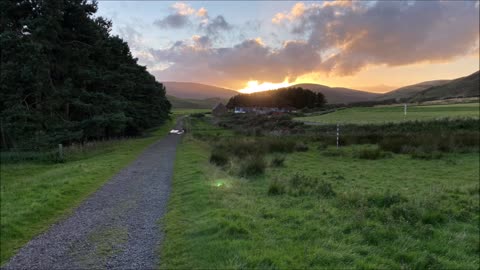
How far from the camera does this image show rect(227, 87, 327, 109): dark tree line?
12569 cm

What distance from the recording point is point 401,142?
82.2ft

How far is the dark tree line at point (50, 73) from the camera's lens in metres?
22.1

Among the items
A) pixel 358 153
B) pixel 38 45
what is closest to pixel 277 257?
pixel 358 153

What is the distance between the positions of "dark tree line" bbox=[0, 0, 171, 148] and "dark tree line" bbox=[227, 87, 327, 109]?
101975 mm

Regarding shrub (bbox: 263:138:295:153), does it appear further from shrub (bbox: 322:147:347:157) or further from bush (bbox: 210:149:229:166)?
bush (bbox: 210:149:229:166)

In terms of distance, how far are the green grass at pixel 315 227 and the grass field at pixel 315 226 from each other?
18mm

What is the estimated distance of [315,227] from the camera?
6.74 meters

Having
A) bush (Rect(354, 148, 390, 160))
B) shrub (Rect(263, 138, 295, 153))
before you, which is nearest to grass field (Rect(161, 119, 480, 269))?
bush (Rect(354, 148, 390, 160))

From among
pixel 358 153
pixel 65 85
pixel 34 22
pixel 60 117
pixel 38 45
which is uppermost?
pixel 34 22

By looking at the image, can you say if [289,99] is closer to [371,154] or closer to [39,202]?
[371,154]

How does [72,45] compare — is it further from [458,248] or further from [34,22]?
[458,248]

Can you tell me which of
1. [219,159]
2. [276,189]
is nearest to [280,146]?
[219,159]

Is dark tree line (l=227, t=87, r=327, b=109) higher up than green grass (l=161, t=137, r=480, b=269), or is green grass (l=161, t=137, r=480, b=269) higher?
dark tree line (l=227, t=87, r=327, b=109)

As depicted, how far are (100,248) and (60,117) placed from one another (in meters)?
23.3
